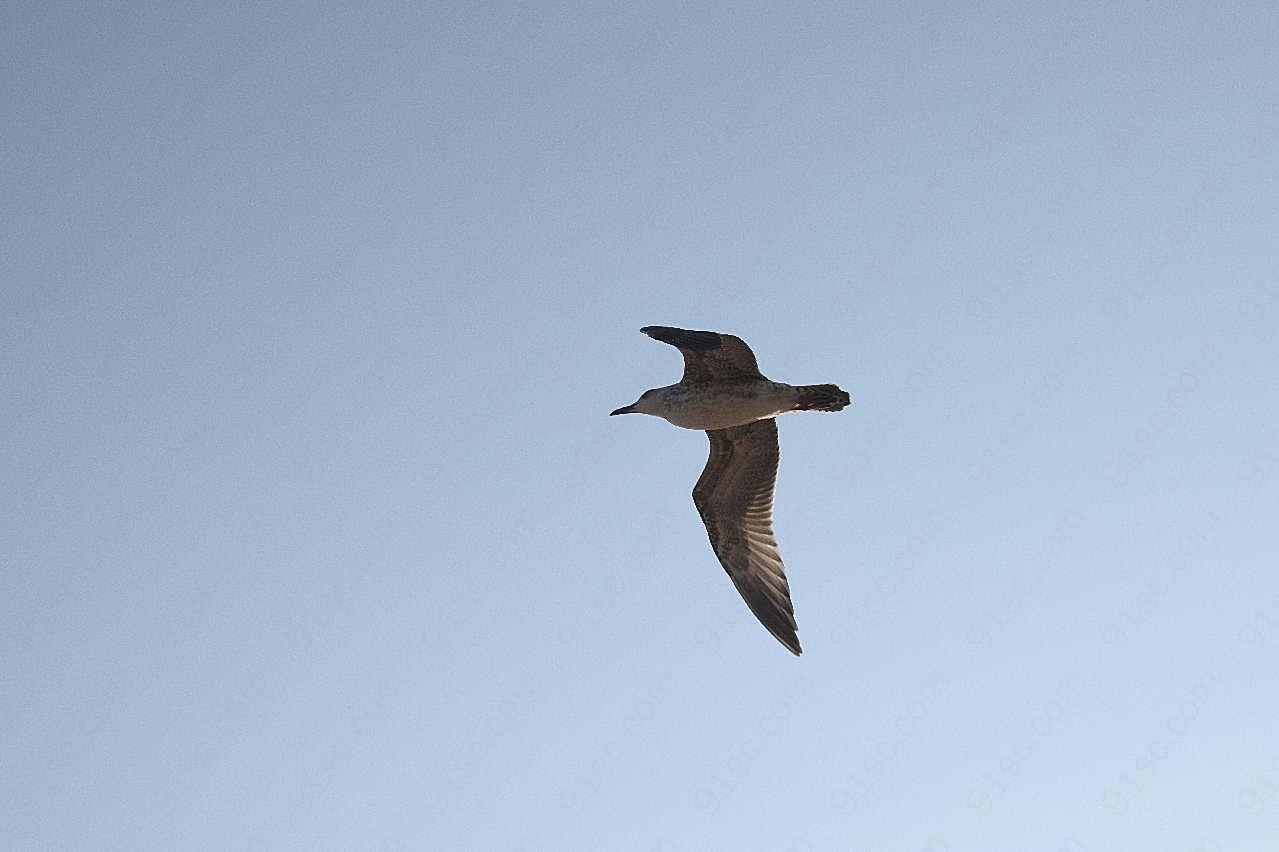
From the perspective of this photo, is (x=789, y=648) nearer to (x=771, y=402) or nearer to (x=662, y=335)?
(x=771, y=402)

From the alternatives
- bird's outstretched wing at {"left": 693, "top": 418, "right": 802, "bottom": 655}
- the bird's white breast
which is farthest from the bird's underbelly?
bird's outstretched wing at {"left": 693, "top": 418, "right": 802, "bottom": 655}

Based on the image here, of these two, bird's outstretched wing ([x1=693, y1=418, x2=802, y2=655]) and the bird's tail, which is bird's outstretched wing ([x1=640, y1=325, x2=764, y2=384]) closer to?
the bird's tail

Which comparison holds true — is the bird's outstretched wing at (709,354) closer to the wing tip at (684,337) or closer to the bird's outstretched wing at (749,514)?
the wing tip at (684,337)

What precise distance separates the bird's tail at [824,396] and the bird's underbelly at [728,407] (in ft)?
0.47

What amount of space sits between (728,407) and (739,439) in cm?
153

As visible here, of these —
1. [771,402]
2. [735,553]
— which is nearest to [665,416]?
[771,402]

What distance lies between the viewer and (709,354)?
14.6 meters

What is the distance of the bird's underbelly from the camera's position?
584 inches

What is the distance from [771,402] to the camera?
1487 centimetres

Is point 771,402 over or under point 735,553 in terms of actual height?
over

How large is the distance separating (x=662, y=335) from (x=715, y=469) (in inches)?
124

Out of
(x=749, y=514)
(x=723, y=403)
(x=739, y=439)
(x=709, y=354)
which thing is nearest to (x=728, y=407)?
(x=723, y=403)

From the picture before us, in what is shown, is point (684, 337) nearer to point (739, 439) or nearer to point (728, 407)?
point (728, 407)

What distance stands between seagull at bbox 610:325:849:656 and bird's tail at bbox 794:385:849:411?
Result: 1 cm
